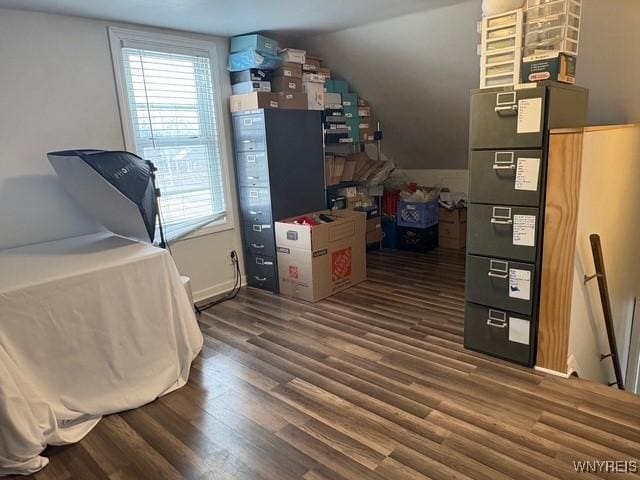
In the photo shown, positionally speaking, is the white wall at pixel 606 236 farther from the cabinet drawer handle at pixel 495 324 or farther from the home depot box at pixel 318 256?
the home depot box at pixel 318 256

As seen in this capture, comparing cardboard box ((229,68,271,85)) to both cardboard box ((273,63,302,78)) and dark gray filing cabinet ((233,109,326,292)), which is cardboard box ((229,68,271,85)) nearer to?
cardboard box ((273,63,302,78))

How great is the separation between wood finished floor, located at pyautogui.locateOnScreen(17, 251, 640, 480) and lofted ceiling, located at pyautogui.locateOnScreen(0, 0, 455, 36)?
7.44 feet

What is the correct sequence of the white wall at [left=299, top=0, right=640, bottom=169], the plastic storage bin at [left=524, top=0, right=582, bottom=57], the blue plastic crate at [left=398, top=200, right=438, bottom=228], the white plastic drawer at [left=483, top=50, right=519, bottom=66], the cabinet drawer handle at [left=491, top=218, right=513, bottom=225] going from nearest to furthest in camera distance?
the plastic storage bin at [left=524, top=0, right=582, bottom=57], the white plastic drawer at [left=483, top=50, right=519, bottom=66], the cabinet drawer handle at [left=491, top=218, right=513, bottom=225], the white wall at [left=299, top=0, right=640, bottom=169], the blue plastic crate at [left=398, top=200, right=438, bottom=228]

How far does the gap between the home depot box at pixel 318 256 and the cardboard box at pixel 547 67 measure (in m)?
1.92

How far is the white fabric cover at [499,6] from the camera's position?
7.38 feet

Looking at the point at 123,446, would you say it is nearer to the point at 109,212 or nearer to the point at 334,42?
the point at 109,212

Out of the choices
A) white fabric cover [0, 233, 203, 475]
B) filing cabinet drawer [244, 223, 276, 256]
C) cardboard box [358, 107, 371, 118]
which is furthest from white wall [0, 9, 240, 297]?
cardboard box [358, 107, 371, 118]

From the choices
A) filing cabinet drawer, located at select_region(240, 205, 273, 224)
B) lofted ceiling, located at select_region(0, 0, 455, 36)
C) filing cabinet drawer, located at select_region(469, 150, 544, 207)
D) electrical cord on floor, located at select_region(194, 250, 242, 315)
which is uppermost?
lofted ceiling, located at select_region(0, 0, 455, 36)

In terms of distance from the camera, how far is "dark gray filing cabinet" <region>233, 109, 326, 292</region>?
377 cm

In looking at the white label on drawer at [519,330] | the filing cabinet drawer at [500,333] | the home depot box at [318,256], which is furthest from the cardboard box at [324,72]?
the white label on drawer at [519,330]

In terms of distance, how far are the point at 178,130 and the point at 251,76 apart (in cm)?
78

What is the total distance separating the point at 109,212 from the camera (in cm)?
282

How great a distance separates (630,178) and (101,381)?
363 centimetres

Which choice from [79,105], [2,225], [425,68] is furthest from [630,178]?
[2,225]
